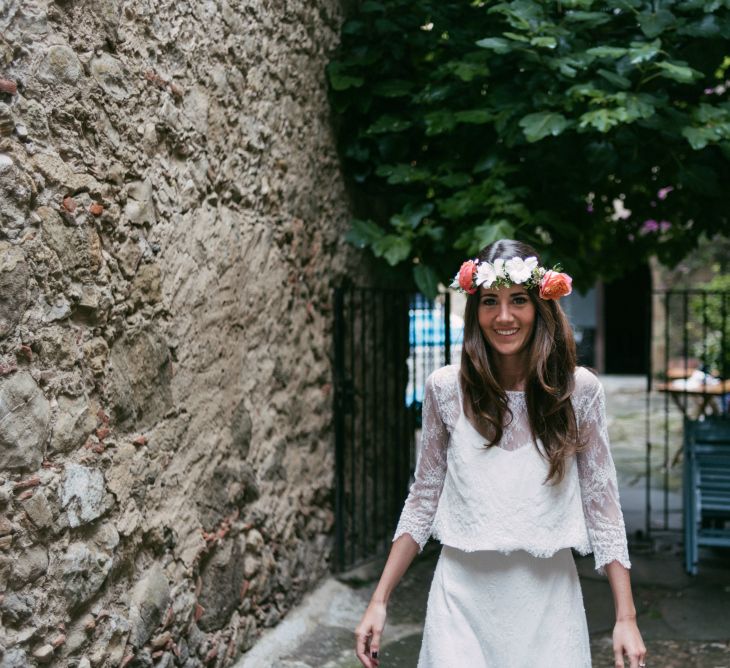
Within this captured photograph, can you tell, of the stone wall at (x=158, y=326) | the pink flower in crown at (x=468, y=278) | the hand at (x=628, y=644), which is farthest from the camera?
the stone wall at (x=158, y=326)

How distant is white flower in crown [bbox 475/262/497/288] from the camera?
90.6 inches

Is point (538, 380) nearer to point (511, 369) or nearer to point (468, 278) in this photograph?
point (511, 369)

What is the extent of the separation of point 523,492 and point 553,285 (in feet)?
1.63

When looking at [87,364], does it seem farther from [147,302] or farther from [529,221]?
[529,221]

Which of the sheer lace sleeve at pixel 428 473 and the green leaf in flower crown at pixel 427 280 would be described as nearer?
the sheer lace sleeve at pixel 428 473

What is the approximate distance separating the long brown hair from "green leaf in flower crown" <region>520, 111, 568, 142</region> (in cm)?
219

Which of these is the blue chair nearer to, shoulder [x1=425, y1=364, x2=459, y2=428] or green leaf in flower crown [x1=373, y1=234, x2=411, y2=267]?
green leaf in flower crown [x1=373, y1=234, x2=411, y2=267]

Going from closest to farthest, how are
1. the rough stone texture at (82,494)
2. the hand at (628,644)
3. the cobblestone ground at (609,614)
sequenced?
the hand at (628,644), the rough stone texture at (82,494), the cobblestone ground at (609,614)

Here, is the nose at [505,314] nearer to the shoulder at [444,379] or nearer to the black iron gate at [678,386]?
the shoulder at [444,379]

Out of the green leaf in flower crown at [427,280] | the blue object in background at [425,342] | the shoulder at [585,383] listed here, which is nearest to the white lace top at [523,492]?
the shoulder at [585,383]

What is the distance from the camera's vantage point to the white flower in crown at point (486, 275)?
2301mm

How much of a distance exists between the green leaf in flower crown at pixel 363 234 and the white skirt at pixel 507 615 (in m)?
3.02

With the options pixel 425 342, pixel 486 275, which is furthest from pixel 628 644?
pixel 425 342

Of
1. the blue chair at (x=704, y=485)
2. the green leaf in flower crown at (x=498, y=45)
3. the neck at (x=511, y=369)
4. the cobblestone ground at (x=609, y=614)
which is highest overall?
the green leaf in flower crown at (x=498, y=45)
